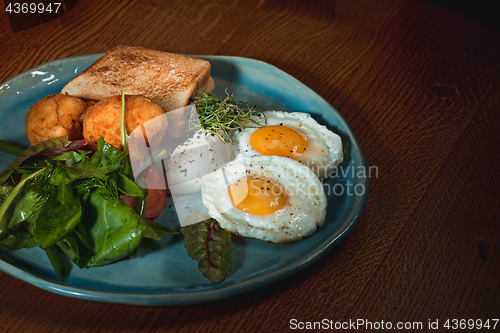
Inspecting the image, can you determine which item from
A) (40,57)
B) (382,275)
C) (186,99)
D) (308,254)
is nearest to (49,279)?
(308,254)

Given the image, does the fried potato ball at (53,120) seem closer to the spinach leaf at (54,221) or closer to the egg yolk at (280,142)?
the spinach leaf at (54,221)

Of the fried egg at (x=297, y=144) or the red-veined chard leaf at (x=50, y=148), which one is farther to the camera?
the fried egg at (x=297, y=144)

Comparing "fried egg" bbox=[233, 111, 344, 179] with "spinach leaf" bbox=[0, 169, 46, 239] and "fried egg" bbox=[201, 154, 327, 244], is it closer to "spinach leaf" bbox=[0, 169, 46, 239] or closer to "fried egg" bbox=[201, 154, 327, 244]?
"fried egg" bbox=[201, 154, 327, 244]

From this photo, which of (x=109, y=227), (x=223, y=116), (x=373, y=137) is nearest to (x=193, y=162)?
(x=223, y=116)

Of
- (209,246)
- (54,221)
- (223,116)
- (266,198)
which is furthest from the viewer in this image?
(223,116)

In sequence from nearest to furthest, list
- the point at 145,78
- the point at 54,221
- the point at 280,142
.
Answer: the point at 54,221 → the point at 280,142 → the point at 145,78

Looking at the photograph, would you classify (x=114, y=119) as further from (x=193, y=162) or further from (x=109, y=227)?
(x=109, y=227)

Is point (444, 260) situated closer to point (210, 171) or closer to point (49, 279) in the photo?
point (210, 171)

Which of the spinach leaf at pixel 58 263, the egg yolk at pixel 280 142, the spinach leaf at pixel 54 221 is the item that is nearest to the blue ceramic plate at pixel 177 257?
the spinach leaf at pixel 58 263
